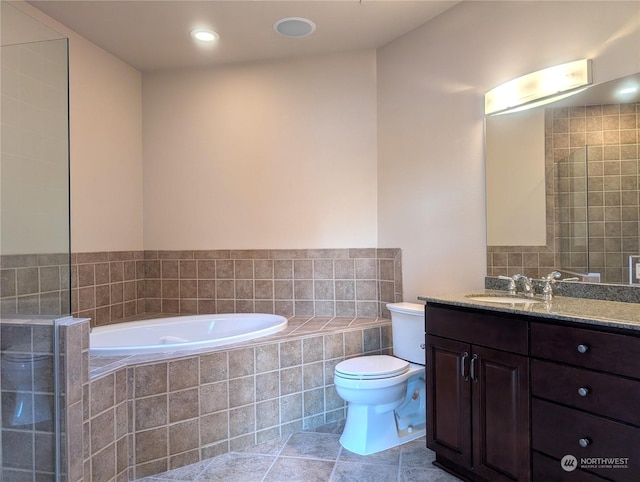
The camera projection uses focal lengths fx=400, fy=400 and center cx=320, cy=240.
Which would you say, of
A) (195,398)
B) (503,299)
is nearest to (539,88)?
(503,299)

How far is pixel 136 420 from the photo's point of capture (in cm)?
201

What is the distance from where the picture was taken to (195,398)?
2164mm

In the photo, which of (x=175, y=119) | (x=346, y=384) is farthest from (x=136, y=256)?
(x=346, y=384)

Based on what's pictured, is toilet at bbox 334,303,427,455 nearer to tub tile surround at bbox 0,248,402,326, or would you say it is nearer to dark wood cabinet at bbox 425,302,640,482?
dark wood cabinet at bbox 425,302,640,482

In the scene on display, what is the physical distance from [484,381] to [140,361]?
1.68 metres

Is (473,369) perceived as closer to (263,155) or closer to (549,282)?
(549,282)

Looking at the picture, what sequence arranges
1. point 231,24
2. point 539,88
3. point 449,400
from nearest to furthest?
point 449,400, point 539,88, point 231,24

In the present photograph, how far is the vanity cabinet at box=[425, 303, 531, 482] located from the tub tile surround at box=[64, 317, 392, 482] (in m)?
0.77

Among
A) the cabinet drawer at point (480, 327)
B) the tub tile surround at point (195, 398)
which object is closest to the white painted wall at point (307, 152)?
the cabinet drawer at point (480, 327)

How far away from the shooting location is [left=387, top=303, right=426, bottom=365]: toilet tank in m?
2.53

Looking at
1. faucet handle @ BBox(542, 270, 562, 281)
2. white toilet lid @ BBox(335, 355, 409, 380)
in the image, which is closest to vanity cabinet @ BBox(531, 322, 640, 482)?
faucet handle @ BBox(542, 270, 562, 281)

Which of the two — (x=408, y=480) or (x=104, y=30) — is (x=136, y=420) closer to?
(x=408, y=480)

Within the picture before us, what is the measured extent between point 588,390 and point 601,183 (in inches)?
39.9

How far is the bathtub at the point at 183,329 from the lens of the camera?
2729mm
